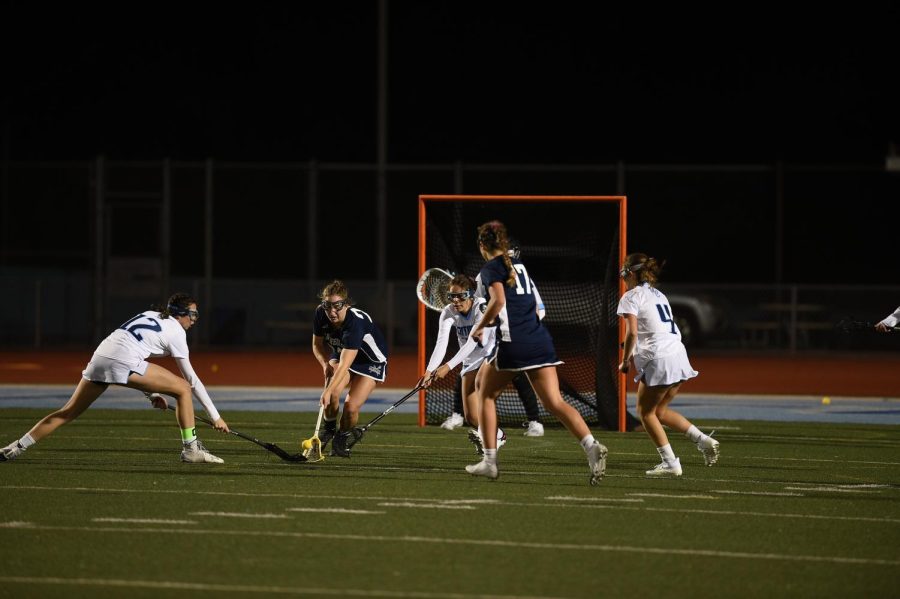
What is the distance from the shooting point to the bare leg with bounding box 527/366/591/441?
9219mm

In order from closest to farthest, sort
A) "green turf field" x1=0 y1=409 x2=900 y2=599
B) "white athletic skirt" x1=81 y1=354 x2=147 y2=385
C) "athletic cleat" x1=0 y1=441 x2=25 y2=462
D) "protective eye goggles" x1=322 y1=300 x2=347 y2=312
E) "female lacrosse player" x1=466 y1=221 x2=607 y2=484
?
Answer: "green turf field" x1=0 y1=409 x2=900 y2=599
"female lacrosse player" x1=466 y1=221 x2=607 y2=484
"white athletic skirt" x1=81 y1=354 x2=147 y2=385
"athletic cleat" x1=0 y1=441 x2=25 y2=462
"protective eye goggles" x1=322 y1=300 x2=347 y2=312

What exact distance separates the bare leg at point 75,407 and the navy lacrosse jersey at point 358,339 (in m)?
1.77

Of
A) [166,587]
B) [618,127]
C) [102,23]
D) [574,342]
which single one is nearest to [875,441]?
[574,342]

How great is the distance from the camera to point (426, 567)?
665cm

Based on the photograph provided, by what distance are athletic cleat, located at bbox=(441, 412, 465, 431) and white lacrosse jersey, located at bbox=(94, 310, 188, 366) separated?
3888 mm

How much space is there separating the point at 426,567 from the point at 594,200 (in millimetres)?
7601

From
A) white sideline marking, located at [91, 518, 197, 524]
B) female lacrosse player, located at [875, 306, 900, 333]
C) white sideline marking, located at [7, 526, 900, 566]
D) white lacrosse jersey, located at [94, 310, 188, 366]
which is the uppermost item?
female lacrosse player, located at [875, 306, 900, 333]

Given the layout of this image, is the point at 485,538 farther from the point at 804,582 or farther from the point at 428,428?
the point at 428,428

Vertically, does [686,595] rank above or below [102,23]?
below

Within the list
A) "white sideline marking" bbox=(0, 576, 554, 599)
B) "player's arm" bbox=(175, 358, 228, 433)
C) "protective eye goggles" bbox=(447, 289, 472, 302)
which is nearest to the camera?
"white sideline marking" bbox=(0, 576, 554, 599)

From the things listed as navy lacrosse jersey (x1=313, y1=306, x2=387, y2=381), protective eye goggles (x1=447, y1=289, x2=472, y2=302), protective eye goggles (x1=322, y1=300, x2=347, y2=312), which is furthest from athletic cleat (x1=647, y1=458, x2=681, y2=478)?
protective eye goggles (x1=322, y1=300, x2=347, y2=312)

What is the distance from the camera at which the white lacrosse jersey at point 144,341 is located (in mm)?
9992

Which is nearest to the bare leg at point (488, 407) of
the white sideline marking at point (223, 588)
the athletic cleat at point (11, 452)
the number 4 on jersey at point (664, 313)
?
the number 4 on jersey at point (664, 313)

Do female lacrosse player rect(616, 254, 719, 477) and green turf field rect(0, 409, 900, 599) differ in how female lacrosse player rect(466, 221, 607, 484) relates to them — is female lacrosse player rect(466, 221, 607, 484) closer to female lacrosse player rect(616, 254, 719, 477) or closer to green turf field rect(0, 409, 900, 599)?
green turf field rect(0, 409, 900, 599)
